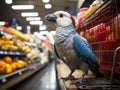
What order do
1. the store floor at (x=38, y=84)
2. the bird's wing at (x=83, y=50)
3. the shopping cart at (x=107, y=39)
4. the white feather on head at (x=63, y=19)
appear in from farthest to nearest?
the store floor at (x=38, y=84)
the white feather on head at (x=63, y=19)
the bird's wing at (x=83, y=50)
the shopping cart at (x=107, y=39)

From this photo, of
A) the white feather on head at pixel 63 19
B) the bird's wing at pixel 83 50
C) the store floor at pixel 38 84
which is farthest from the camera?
the store floor at pixel 38 84

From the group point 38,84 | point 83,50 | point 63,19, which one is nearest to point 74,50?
point 83,50

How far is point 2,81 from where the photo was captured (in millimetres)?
3223

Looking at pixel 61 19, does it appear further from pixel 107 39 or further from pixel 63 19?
pixel 107 39

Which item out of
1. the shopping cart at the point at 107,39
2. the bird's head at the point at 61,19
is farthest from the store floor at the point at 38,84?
the bird's head at the point at 61,19

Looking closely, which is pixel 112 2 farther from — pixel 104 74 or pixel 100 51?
pixel 104 74

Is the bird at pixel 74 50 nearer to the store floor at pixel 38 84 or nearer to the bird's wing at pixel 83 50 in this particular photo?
the bird's wing at pixel 83 50

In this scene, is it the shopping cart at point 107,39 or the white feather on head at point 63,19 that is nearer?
the shopping cart at point 107,39

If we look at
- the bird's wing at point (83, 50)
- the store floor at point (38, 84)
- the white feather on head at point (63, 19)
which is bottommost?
the store floor at point (38, 84)

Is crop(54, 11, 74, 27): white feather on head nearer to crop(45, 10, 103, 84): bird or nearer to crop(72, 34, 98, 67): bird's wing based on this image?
crop(45, 10, 103, 84): bird

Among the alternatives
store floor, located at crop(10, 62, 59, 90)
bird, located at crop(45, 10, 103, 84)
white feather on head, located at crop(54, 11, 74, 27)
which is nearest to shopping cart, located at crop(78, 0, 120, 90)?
bird, located at crop(45, 10, 103, 84)

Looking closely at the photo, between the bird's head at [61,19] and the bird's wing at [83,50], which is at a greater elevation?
the bird's head at [61,19]

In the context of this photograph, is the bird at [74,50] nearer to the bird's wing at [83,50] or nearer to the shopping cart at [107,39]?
the bird's wing at [83,50]

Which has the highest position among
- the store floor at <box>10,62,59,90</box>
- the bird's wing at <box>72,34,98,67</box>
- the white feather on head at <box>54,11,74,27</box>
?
the white feather on head at <box>54,11,74,27</box>
